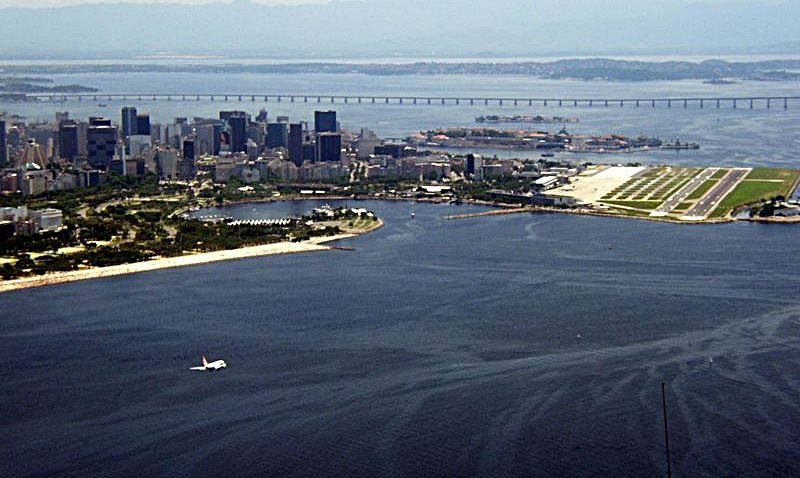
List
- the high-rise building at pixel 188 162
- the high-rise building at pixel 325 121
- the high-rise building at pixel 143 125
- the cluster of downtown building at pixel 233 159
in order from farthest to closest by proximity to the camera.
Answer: the high-rise building at pixel 143 125 < the high-rise building at pixel 325 121 < the high-rise building at pixel 188 162 < the cluster of downtown building at pixel 233 159

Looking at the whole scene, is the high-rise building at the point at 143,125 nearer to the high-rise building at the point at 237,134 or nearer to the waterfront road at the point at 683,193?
the high-rise building at the point at 237,134

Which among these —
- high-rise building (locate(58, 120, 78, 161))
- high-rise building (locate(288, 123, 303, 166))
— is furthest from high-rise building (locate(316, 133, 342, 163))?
high-rise building (locate(58, 120, 78, 161))

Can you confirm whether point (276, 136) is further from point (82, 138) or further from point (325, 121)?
point (82, 138)

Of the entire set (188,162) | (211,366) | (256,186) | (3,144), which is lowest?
(211,366)

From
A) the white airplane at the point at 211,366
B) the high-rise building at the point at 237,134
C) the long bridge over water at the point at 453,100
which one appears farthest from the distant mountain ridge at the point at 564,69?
the white airplane at the point at 211,366

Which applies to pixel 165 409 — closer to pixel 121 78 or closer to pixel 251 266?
pixel 251 266

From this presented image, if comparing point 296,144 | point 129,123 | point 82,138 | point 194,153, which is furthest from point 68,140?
point 296,144
